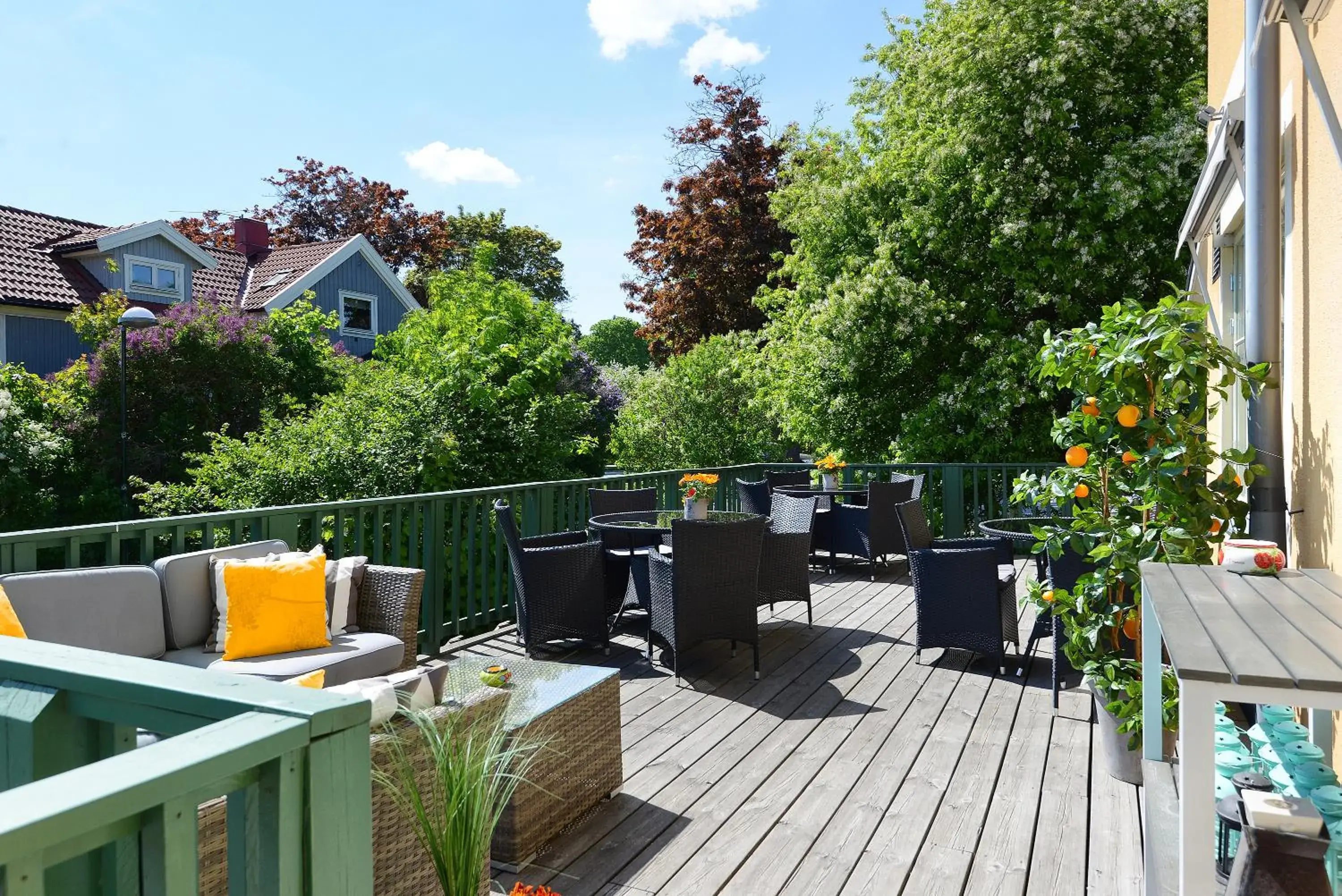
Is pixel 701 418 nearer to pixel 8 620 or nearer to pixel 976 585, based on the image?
pixel 976 585

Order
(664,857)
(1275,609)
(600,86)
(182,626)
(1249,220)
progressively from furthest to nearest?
(600,86) < (182,626) < (1249,220) < (664,857) < (1275,609)

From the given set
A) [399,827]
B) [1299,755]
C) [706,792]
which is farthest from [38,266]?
[1299,755]

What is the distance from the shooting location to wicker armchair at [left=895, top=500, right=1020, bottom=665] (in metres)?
4.52

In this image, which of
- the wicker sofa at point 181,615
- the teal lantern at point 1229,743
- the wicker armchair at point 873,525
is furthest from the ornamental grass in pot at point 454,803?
the wicker armchair at point 873,525

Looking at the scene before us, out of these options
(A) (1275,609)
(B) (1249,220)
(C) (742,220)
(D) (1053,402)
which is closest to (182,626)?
(A) (1275,609)

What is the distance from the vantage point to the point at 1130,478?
3.18 m

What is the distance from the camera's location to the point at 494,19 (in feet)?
35.2

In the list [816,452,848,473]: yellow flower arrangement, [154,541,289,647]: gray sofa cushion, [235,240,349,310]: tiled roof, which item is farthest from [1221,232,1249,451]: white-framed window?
[235,240,349,310]: tiled roof

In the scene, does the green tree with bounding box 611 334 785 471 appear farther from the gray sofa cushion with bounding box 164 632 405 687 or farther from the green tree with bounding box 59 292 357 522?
the gray sofa cushion with bounding box 164 632 405 687

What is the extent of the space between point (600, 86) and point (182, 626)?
11190 mm

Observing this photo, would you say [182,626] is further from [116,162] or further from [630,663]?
[116,162]

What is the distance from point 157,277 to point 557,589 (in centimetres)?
1635

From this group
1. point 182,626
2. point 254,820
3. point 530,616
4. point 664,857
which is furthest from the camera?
point 530,616

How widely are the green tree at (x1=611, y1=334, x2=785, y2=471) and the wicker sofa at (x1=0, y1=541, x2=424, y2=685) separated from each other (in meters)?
9.64
